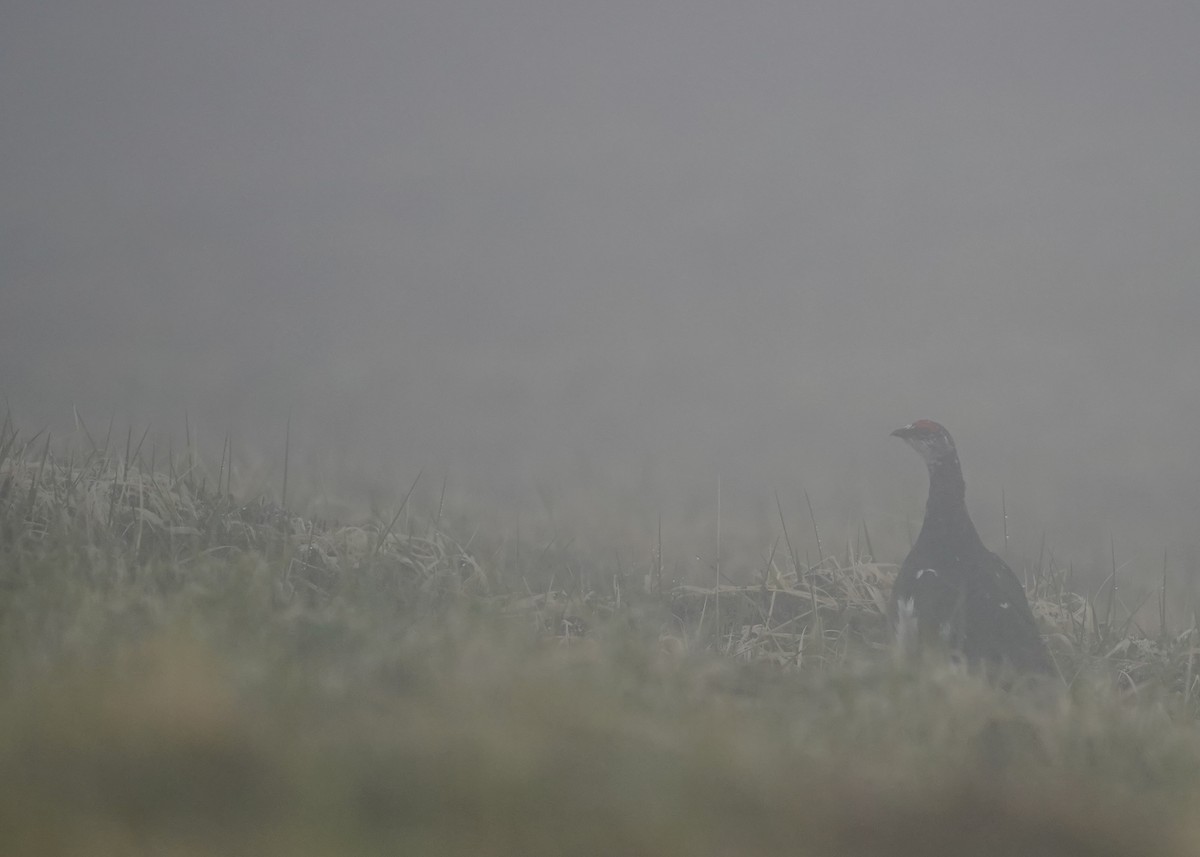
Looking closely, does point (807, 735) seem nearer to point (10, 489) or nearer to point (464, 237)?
point (10, 489)

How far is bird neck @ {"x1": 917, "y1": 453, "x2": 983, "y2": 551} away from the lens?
496cm

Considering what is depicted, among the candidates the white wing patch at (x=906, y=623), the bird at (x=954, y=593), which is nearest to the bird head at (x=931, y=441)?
the bird at (x=954, y=593)

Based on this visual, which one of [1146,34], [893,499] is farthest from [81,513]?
[1146,34]

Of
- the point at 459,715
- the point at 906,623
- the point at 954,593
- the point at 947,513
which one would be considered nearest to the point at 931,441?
the point at 947,513

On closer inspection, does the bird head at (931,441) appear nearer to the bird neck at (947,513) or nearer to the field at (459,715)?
the bird neck at (947,513)

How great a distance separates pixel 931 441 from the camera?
17.2 ft

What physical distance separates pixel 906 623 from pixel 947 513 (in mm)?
838

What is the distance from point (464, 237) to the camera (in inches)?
1454

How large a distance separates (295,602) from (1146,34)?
87303 millimetres

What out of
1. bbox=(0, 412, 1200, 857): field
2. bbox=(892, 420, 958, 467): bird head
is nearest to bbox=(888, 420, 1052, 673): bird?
bbox=(892, 420, 958, 467): bird head

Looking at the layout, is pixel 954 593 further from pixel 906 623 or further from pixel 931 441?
pixel 931 441

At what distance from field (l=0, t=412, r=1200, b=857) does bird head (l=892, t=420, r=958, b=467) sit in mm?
1190

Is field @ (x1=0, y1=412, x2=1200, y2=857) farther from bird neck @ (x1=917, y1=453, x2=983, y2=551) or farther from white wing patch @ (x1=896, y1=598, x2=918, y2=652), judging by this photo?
bird neck @ (x1=917, y1=453, x2=983, y2=551)

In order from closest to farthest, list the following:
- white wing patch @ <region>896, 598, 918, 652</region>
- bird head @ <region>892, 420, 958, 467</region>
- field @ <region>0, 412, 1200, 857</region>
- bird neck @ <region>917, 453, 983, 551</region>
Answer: field @ <region>0, 412, 1200, 857</region>
white wing patch @ <region>896, 598, 918, 652</region>
bird neck @ <region>917, 453, 983, 551</region>
bird head @ <region>892, 420, 958, 467</region>
